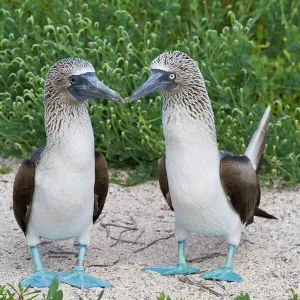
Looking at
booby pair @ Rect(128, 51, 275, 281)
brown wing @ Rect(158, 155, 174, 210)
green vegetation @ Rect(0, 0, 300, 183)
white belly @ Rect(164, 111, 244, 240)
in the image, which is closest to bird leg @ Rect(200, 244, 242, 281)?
booby pair @ Rect(128, 51, 275, 281)

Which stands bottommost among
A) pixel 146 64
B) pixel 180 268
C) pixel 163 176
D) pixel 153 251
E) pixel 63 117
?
pixel 153 251

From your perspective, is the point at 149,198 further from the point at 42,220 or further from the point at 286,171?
the point at 42,220

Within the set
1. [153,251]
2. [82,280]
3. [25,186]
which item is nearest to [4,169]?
[153,251]

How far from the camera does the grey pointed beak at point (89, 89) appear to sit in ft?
17.5

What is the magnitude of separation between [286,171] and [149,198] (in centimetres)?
110

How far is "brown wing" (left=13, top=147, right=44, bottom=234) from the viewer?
5.49 metres

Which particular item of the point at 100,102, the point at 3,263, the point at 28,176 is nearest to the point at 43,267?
the point at 3,263

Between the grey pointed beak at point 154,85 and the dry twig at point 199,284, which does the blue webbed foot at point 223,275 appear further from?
the grey pointed beak at point 154,85

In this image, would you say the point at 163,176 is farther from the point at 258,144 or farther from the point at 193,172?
the point at 258,144

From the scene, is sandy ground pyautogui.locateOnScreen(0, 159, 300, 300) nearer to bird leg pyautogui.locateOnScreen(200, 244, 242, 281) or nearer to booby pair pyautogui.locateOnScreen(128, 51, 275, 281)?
bird leg pyautogui.locateOnScreen(200, 244, 242, 281)

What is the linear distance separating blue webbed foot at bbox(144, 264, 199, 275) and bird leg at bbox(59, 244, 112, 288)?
1.33 ft

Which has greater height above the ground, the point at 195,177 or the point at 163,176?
the point at 195,177

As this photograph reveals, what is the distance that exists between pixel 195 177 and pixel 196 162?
0.30ft

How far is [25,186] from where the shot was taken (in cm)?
551
